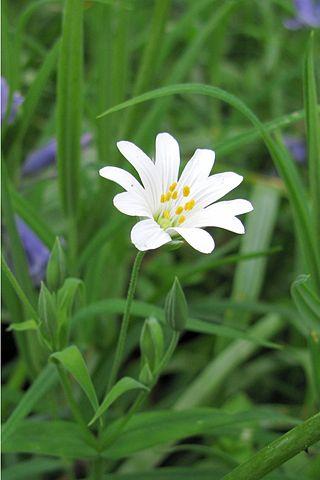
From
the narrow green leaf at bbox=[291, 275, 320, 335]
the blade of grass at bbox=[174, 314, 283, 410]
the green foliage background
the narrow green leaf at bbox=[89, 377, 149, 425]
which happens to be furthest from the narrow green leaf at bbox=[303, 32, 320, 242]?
the blade of grass at bbox=[174, 314, 283, 410]

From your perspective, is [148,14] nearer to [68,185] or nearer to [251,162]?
[251,162]

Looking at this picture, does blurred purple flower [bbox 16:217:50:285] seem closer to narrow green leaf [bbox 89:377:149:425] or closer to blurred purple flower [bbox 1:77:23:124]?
blurred purple flower [bbox 1:77:23:124]

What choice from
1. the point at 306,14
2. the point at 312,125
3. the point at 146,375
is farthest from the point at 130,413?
the point at 306,14

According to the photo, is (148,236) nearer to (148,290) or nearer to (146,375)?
(146,375)

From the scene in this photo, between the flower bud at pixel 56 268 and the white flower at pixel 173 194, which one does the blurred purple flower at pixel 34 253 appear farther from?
the white flower at pixel 173 194

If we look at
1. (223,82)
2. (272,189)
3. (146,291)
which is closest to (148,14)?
(223,82)
